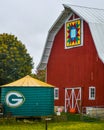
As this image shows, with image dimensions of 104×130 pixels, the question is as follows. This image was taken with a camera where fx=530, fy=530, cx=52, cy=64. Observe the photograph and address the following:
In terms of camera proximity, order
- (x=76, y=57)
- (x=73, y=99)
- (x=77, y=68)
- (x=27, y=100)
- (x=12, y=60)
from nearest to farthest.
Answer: (x=27, y=100) < (x=77, y=68) < (x=76, y=57) < (x=73, y=99) < (x=12, y=60)

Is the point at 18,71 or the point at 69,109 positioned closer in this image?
the point at 69,109

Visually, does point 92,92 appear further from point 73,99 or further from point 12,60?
point 12,60

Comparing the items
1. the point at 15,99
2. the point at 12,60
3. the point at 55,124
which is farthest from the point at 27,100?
the point at 12,60

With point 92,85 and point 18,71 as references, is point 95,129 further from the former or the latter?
point 18,71

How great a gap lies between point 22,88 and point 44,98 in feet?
5.67

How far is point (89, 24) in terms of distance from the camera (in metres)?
43.9

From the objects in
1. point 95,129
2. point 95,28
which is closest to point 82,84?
point 95,28

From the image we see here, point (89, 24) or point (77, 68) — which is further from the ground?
point (89, 24)

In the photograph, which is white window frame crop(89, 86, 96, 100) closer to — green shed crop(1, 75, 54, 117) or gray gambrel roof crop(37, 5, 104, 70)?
gray gambrel roof crop(37, 5, 104, 70)

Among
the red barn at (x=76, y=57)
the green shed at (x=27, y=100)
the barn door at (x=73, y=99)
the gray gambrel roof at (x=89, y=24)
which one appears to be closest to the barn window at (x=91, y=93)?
the red barn at (x=76, y=57)

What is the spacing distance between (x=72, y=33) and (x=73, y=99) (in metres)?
5.82

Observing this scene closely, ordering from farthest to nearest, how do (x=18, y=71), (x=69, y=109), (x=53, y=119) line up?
1. (x=18, y=71)
2. (x=69, y=109)
3. (x=53, y=119)

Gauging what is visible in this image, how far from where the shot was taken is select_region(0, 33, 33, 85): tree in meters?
62.3

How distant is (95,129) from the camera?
29.8 m
